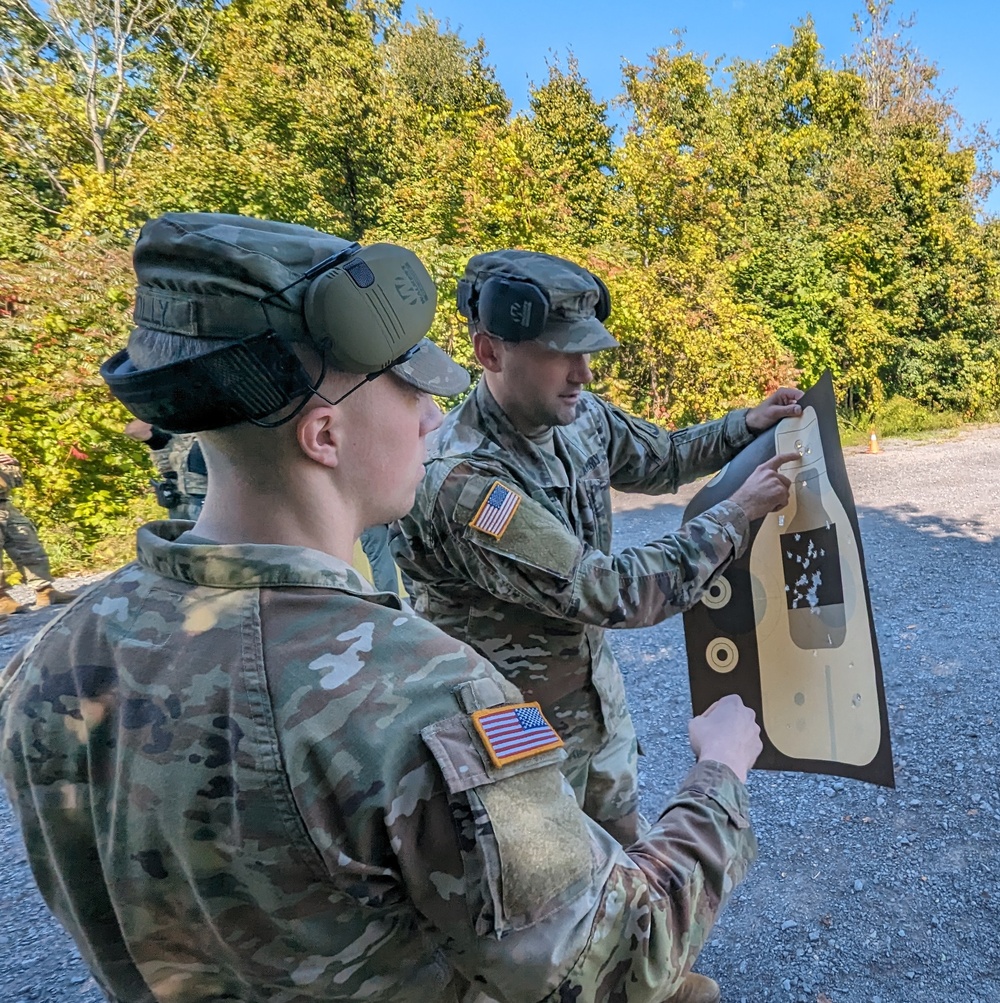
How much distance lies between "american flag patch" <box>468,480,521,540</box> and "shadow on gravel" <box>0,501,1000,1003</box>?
5.65 feet

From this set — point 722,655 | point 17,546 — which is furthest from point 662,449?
point 17,546

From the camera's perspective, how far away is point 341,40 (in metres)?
15.8

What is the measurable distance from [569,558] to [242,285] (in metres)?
0.93

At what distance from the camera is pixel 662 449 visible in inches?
86.4

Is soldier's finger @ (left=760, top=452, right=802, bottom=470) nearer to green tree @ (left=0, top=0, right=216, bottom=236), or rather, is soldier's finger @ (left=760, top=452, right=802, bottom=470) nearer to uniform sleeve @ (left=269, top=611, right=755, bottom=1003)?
uniform sleeve @ (left=269, top=611, right=755, bottom=1003)

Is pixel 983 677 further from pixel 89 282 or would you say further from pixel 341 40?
pixel 341 40

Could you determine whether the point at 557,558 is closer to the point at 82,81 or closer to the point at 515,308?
the point at 515,308

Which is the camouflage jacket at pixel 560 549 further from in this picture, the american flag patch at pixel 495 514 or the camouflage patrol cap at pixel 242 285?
the camouflage patrol cap at pixel 242 285

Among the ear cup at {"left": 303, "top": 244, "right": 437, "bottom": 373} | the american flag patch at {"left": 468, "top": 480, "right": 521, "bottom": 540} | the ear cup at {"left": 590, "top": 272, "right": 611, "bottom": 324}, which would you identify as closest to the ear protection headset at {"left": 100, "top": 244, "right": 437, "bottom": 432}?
the ear cup at {"left": 303, "top": 244, "right": 437, "bottom": 373}

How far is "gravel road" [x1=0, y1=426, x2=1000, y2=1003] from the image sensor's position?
7.19ft

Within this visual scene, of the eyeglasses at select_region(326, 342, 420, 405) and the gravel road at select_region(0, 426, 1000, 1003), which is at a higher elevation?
the eyeglasses at select_region(326, 342, 420, 405)

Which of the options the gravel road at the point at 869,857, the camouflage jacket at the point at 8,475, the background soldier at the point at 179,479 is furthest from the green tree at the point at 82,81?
the gravel road at the point at 869,857

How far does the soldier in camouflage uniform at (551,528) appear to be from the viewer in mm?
1509

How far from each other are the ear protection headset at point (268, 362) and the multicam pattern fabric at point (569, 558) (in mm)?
699
